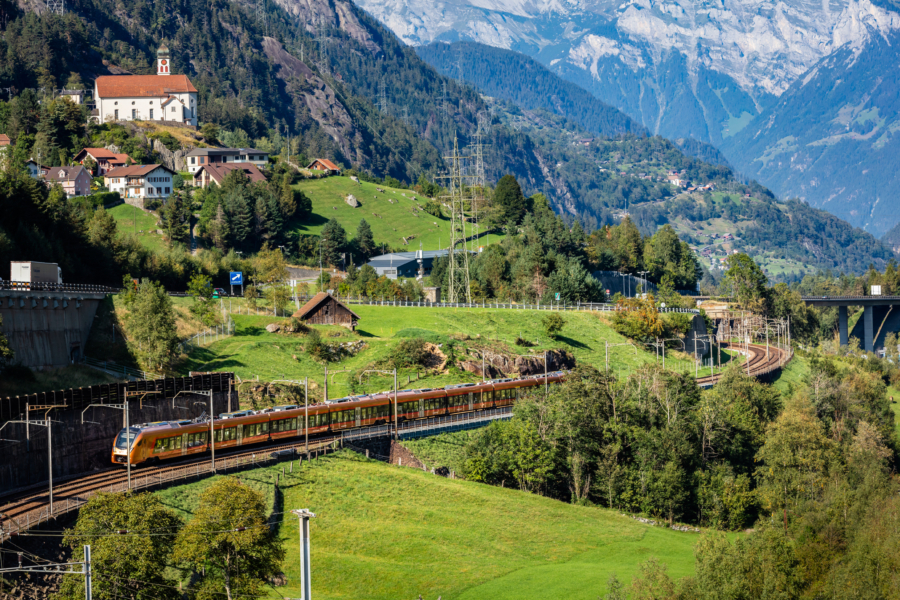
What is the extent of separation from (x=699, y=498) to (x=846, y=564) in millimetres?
17819

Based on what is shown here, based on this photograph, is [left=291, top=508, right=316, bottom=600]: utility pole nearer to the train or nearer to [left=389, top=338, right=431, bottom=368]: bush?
the train

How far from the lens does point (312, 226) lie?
608 ft

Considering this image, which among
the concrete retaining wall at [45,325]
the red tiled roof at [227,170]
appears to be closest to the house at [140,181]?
the red tiled roof at [227,170]

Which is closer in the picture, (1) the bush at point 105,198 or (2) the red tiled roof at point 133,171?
(1) the bush at point 105,198

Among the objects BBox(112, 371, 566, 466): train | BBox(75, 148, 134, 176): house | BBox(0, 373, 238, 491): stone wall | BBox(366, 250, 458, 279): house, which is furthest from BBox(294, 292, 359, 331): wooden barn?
BBox(75, 148, 134, 176): house

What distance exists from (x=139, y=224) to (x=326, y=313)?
200 feet

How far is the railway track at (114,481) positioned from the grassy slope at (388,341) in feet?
67.1

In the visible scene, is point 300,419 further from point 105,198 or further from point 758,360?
point 105,198

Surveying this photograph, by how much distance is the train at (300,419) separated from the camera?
191 ft

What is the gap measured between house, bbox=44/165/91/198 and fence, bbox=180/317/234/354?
75659mm

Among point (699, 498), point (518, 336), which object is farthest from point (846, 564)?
point (518, 336)

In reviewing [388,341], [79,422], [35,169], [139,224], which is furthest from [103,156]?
[79,422]

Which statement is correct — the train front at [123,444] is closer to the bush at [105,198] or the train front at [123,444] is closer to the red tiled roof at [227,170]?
the bush at [105,198]

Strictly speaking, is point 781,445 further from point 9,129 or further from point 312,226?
point 9,129
